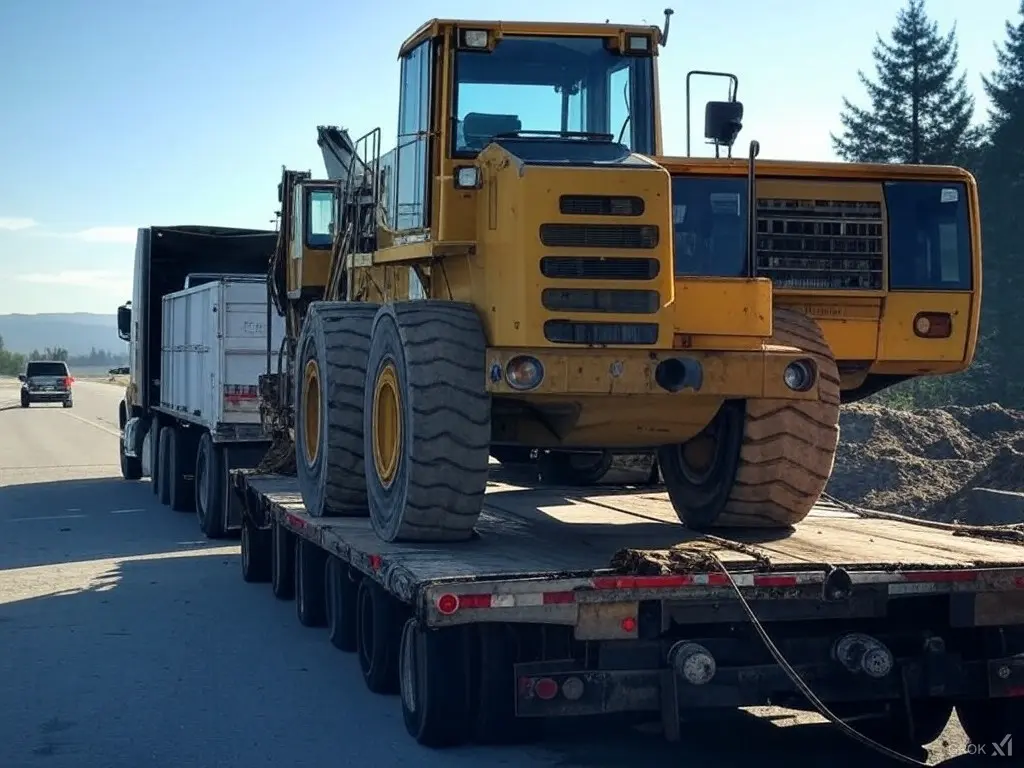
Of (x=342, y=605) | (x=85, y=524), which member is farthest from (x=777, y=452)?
(x=85, y=524)

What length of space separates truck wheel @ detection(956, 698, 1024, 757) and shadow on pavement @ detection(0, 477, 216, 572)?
32.3ft

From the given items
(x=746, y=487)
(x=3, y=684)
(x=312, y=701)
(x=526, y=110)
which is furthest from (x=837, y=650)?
(x=3, y=684)

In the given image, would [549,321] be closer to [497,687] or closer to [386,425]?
[386,425]

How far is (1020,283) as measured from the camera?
→ 1543 inches

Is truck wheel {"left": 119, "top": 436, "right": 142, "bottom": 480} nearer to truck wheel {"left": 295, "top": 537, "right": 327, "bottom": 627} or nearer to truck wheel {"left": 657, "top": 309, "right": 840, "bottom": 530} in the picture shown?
truck wheel {"left": 295, "top": 537, "right": 327, "bottom": 627}

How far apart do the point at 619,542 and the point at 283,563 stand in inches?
184

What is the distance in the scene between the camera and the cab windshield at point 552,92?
31.3 feet

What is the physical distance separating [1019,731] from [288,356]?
8910mm

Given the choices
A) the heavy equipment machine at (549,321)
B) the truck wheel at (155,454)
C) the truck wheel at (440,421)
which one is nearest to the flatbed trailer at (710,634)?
the truck wheel at (440,421)

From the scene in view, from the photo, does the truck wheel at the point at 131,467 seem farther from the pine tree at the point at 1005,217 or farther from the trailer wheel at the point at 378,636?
the pine tree at the point at 1005,217

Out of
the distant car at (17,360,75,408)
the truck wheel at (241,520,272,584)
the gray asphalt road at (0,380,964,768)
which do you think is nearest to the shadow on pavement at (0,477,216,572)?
the gray asphalt road at (0,380,964,768)

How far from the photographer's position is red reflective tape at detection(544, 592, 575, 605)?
6934mm

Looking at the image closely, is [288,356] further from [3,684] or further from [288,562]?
[3,684]

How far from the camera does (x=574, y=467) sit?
42.5ft
